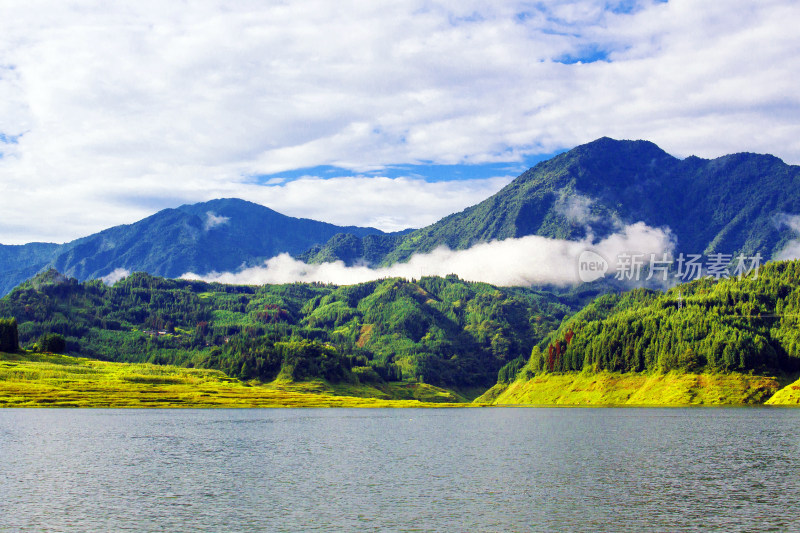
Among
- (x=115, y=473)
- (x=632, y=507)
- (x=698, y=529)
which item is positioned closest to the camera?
(x=698, y=529)

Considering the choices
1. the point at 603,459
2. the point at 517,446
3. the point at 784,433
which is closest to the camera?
the point at 603,459

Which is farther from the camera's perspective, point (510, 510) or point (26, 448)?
point (26, 448)

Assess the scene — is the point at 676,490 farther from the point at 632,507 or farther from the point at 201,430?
the point at 201,430

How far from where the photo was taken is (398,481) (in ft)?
293

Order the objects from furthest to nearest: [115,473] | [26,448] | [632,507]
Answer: [26,448], [115,473], [632,507]

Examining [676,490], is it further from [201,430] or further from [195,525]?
[201,430]

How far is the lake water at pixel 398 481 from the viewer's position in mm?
65938

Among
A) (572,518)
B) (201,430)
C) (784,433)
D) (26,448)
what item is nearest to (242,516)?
(572,518)

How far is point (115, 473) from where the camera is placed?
94.9 meters

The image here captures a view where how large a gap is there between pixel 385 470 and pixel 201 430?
8283 cm

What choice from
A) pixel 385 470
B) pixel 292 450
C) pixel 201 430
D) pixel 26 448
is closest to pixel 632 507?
pixel 385 470

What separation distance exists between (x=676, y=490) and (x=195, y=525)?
5501cm

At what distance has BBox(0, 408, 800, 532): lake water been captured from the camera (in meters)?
65.9

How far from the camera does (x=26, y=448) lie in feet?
395
